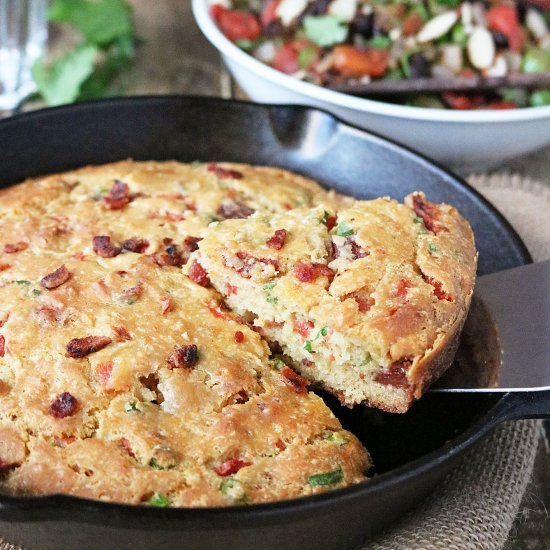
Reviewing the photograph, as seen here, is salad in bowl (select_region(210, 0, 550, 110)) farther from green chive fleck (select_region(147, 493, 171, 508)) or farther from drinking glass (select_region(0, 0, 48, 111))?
green chive fleck (select_region(147, 493, 171, 508))

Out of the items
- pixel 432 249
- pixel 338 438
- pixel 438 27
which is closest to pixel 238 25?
pixel 438 27

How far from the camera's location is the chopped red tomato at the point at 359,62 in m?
4.98

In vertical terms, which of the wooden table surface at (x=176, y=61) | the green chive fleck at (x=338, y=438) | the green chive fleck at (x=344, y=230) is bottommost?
the wooden table surface at (x=176, y=61)

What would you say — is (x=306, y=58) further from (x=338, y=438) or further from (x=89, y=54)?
(x=338, y=438)

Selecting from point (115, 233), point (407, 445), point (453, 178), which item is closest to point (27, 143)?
point (115, 233)

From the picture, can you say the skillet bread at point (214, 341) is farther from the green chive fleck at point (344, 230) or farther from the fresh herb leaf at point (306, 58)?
the fresh herb leaf at point (306, 58)

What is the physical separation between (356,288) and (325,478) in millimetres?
736

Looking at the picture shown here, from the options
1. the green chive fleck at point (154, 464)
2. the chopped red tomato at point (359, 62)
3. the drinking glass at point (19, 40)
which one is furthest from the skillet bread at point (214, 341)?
the drinking glass at point (19, 40)

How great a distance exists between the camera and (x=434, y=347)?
9.13ft

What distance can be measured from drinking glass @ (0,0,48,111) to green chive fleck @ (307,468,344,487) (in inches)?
165

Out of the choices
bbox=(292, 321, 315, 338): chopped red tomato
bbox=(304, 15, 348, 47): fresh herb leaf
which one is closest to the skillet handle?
bbox=(292, 321, 315, 338): chopped red tomato

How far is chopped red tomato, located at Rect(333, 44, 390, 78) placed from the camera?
4.98m

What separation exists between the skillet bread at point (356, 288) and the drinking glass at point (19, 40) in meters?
3.31

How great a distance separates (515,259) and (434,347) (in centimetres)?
97
